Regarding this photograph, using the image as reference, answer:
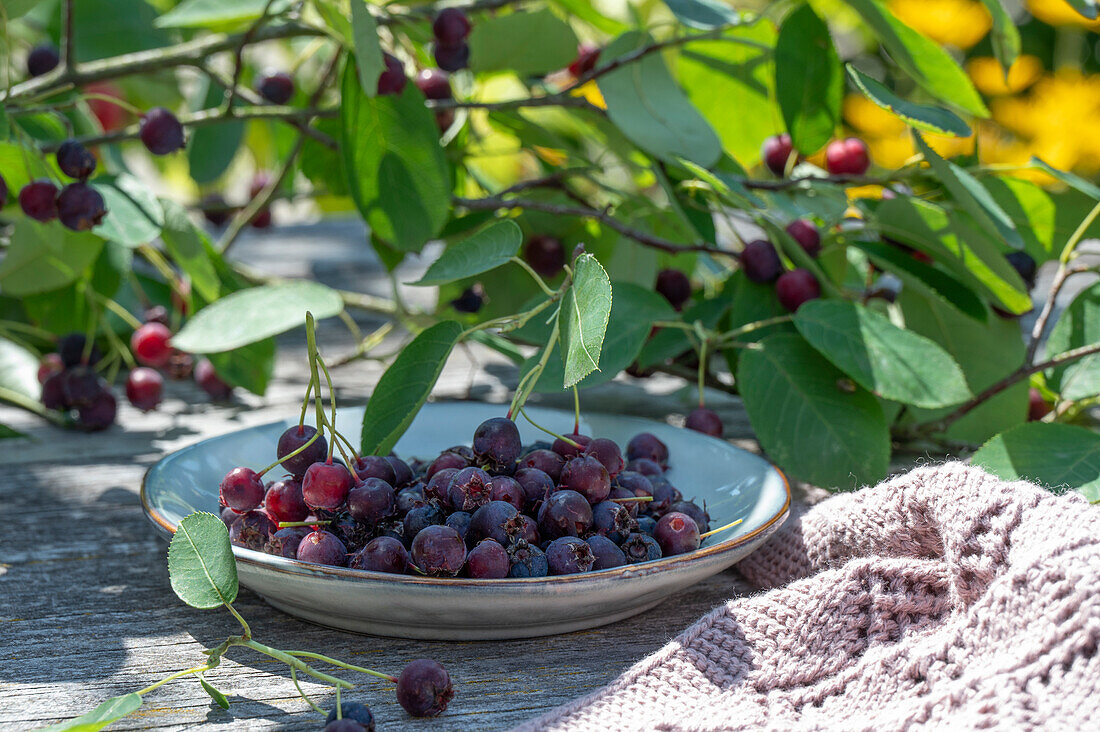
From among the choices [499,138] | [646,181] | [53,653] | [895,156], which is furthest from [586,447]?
[895,156]

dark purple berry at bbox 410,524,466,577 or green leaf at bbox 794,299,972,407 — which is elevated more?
dark purple berry at bbox 410,524,466,577

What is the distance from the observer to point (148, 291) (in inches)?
50.5

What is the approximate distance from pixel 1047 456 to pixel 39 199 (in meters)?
0.82

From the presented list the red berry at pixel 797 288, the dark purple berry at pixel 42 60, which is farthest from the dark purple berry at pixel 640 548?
the dark purple berry at pixel 42 60

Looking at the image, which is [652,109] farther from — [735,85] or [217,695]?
[217,695]

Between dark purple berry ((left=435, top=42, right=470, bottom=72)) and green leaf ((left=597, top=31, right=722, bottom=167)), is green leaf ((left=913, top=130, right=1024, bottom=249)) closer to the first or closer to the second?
green leaf ((left=597, top=31, right=722, bottom=167))

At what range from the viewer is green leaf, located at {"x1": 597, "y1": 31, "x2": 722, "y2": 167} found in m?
0.93

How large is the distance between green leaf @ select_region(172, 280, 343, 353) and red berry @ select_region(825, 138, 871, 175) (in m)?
0.52

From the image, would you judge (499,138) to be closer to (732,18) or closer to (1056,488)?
(732,18)

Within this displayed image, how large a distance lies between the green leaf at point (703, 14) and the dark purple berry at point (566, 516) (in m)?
0.47

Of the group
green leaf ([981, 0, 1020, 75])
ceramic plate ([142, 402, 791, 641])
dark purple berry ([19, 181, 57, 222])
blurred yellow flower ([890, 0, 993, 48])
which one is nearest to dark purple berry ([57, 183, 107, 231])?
dark purple berry ([19, 181, 57, 222])

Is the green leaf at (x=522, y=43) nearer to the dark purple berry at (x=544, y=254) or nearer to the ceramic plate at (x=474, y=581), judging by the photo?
the dark purple berry at (x=544, y=254)

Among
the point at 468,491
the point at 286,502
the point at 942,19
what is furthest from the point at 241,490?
the point at 942,19

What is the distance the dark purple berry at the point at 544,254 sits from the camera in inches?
44.1
